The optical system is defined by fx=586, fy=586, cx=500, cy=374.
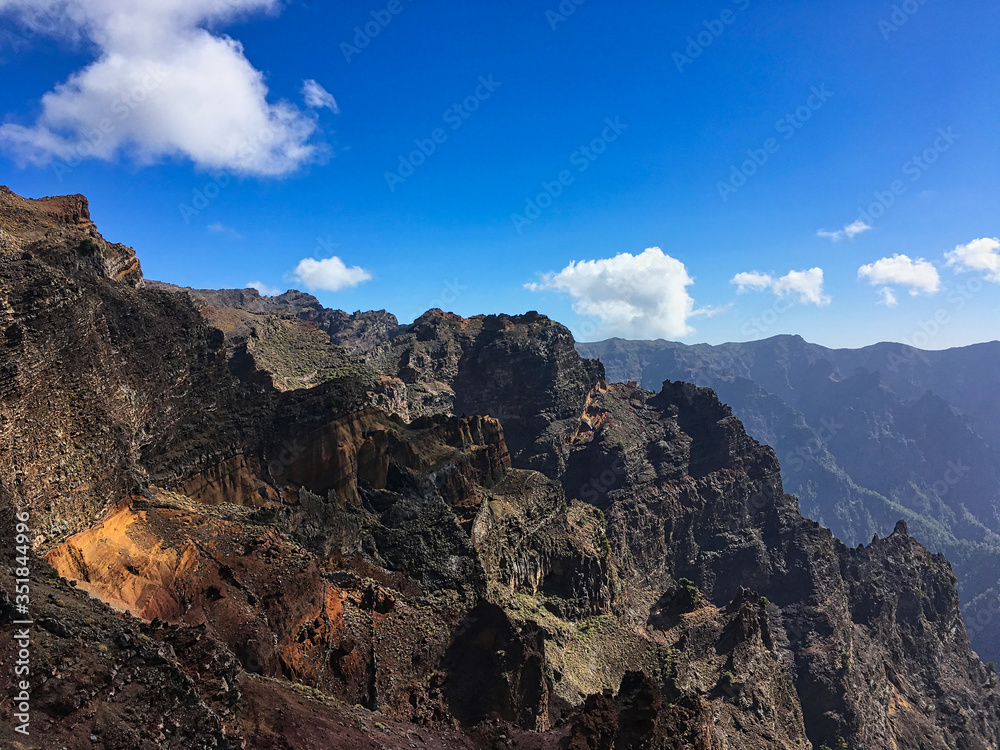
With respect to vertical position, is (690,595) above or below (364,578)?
below

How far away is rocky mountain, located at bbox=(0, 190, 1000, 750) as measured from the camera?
48.7ft

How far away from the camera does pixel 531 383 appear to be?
101 m

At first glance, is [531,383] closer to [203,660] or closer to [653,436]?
[653,436]

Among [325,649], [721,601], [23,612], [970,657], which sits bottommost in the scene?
[970,657]

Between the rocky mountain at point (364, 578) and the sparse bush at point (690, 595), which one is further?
the sparse bush at point (690, 595)

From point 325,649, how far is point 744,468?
3157 inches

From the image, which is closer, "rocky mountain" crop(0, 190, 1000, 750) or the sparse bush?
"rocky mountain" crop(0, 190, 1000, 750)

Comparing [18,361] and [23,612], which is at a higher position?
[18,361]

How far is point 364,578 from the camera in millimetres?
27906

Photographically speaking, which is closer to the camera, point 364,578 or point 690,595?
point 364,578

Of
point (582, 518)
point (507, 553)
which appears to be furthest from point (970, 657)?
point (507, 553)

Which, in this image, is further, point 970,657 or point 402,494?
point 970,657

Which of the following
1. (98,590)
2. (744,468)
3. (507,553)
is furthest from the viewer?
(744,468)

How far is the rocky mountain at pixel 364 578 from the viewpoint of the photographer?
14844mm
